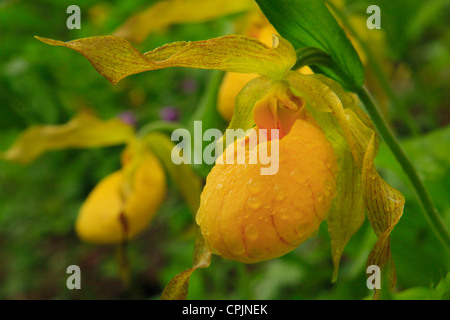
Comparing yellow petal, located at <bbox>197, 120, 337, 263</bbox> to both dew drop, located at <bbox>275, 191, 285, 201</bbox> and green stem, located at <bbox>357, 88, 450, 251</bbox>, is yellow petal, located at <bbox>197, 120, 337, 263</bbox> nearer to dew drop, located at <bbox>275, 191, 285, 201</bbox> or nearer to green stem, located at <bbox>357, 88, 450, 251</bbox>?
dew drop, located at <bbox>275, 191, 285, 201</bbox>

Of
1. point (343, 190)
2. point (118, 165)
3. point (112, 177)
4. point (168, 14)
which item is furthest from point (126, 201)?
point (343, 190)

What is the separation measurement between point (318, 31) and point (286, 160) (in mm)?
200

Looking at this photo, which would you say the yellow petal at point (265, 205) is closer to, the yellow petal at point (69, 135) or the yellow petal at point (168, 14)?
the yellow petal at point (168, 14)

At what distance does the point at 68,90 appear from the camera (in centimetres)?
235

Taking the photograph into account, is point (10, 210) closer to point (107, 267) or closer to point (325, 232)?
point (107, 267)

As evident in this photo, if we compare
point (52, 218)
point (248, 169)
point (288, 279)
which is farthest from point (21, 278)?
point (248, 169)

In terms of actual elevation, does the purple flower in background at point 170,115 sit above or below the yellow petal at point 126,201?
above

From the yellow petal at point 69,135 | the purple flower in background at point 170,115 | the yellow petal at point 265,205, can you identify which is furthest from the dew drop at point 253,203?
the purple flower in background at point 170,115

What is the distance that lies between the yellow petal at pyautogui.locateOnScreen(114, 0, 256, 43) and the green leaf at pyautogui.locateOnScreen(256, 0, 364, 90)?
2.18ft

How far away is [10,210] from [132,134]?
174 cm

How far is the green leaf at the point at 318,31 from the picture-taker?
0.65 meters

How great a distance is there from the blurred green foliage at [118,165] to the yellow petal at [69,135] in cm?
31

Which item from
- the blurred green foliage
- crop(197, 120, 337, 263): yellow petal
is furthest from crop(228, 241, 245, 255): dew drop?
the blurred green foliage

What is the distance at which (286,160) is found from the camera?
64cm
